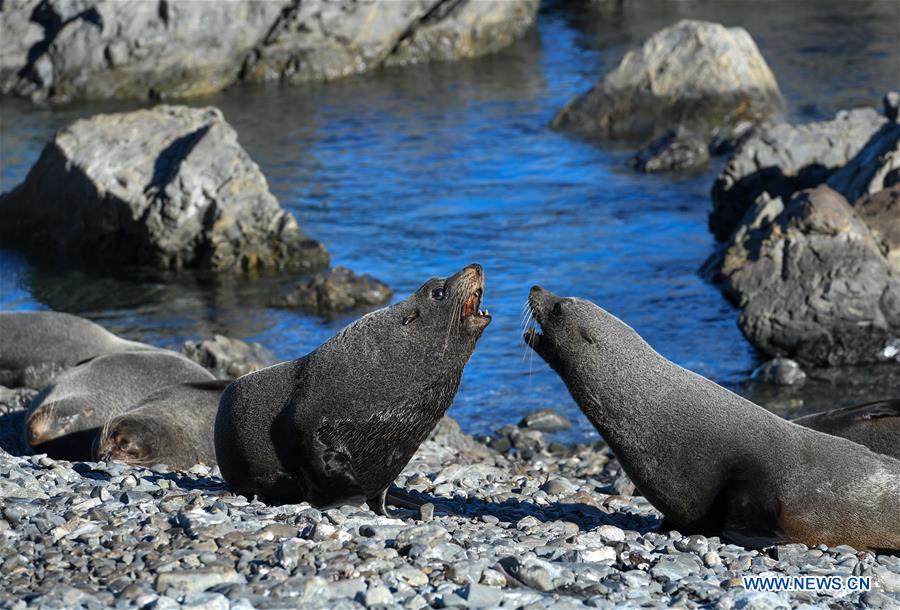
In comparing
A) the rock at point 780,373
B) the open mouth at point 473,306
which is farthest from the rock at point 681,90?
the open mouth at point 473,306

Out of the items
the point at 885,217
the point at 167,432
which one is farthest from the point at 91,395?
the point at 885,217

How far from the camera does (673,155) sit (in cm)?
2841

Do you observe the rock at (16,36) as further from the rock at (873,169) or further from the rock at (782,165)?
the rock at (873,169)

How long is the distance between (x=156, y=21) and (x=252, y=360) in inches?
897

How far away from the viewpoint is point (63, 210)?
2378cm

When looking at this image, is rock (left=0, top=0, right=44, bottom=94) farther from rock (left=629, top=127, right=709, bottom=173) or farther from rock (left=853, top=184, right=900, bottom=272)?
rock (left=853, top=184, right=900, bottom=272)

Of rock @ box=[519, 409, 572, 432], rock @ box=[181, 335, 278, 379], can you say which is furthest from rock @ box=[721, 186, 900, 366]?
rock @ box=[181, 335, 278, 379]

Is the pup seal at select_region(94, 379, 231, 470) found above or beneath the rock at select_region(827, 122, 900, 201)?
beneath

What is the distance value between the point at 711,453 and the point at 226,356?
8.83 m

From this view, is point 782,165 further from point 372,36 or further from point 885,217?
point 372,36

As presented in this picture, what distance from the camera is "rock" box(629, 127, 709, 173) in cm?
2828

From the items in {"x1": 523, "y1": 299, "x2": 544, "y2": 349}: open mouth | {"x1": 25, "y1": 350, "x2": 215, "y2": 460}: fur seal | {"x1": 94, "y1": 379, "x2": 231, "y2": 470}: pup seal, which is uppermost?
{"x1": 523, "y1": 299, "x2": 544, "y2": 349}: open mouth

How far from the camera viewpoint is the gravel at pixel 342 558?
6.84m

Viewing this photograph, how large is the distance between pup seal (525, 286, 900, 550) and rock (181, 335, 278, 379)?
7435mm
